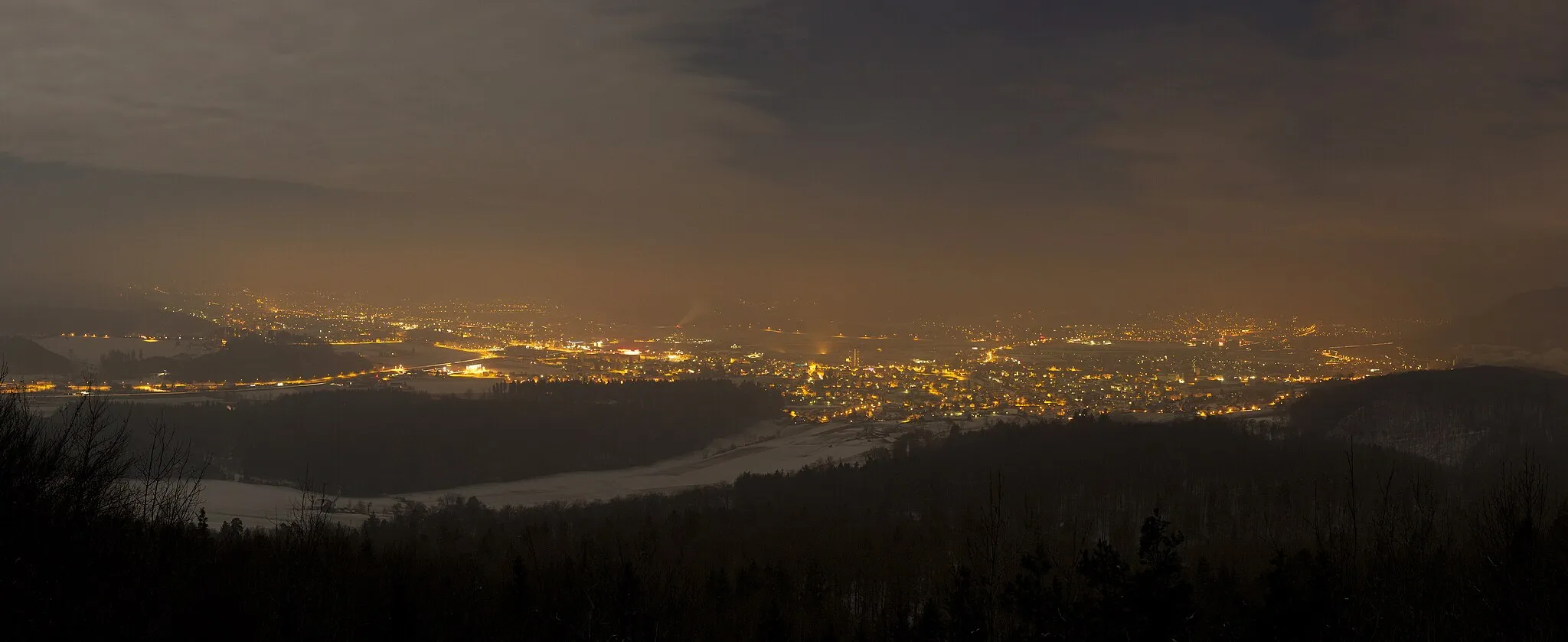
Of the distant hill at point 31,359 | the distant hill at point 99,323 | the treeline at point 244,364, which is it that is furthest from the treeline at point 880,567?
the distant hill at point 99,323

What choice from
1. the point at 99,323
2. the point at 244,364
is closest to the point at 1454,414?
the point at 244,364

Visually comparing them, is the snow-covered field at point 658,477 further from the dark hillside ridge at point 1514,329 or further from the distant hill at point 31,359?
the dark hillside ridge at point 1514,329

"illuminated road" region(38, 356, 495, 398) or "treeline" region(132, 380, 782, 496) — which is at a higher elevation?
"illuminated road" region(38, 356, 495, 398)

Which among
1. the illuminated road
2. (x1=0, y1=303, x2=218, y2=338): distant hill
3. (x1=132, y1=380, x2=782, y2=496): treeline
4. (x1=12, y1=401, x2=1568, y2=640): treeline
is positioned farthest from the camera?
(x1=0, y1=303, x2=218, y2=338): distant hill

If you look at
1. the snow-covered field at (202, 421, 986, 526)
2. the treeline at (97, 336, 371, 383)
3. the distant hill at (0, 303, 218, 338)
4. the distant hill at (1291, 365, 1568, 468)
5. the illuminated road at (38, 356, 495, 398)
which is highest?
the distant hill at (0, 303, 218, 338)

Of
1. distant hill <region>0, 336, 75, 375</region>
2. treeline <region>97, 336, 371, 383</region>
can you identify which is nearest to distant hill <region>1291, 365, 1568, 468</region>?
treeline <region>97, 336, 371, 383</region>

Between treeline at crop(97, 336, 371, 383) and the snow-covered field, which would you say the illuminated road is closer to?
treeline at crop(97, 336, 371, 383)

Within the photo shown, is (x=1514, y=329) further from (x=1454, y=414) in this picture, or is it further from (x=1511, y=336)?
(x=1454, y=414)
